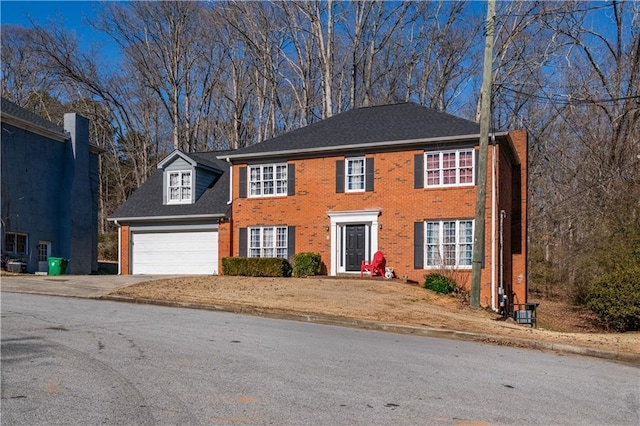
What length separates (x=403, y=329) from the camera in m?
13.9

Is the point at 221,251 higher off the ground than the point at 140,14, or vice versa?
the point at 140,14

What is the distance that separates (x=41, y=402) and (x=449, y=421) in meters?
4.09

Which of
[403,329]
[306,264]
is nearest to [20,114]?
[306,264]

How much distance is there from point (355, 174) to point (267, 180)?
3969 millimetres

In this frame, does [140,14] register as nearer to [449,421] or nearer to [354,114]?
[354,114]

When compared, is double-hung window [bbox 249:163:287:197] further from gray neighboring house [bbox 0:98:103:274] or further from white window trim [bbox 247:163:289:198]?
gray neighboring house [bbox 0:98:103:274]

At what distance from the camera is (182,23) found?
44.6 m

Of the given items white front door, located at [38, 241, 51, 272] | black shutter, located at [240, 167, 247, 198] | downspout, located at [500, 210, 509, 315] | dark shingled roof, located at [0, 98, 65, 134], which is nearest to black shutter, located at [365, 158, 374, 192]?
downspout, located at [500, 210, 509, 315]

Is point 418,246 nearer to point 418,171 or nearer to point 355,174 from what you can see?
point 418,171

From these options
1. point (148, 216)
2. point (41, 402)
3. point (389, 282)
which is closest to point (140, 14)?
Result: point (148, 216)

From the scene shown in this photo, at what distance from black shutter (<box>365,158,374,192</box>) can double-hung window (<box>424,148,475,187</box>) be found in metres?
2.20

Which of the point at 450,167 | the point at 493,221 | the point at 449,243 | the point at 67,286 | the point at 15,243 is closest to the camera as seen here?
the point at 67,286

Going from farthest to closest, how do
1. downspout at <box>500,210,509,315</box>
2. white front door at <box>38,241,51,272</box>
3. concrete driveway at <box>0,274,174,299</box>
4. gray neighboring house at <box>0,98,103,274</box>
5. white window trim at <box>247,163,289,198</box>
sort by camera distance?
white front door at <box>38,241,51,272</box>, gray neighboring house at <box>0,98,103,274</box>, white window trim at <box>247,163,289,198</box>, downspout at <box>500,210,509,315</box>, concrete driveway at <box>0,274,174,299</box>

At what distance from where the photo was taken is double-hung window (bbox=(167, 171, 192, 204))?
96.4ft
